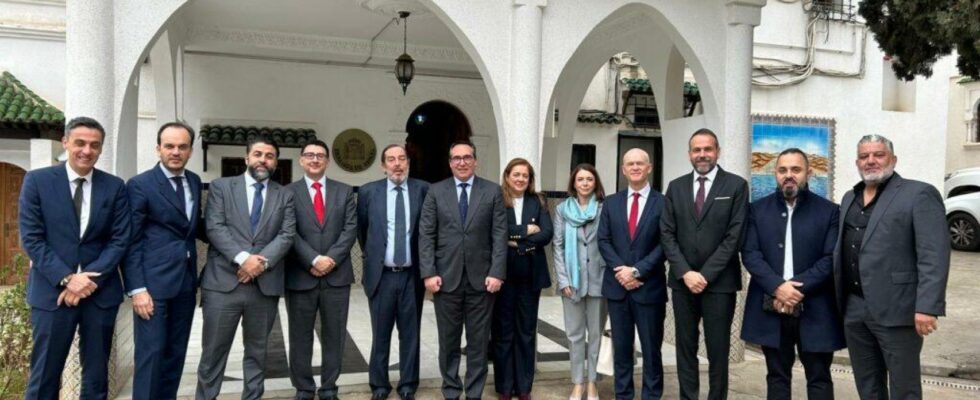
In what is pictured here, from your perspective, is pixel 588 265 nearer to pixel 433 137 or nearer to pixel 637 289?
pixel 637 289

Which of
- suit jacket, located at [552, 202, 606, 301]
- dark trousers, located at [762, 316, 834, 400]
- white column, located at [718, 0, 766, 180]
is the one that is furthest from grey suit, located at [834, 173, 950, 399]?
white column, located at [718, 0, 766, 180]

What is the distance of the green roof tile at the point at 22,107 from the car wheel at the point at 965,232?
16.8 metres

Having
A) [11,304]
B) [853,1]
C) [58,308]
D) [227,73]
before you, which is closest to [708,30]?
[58,308]

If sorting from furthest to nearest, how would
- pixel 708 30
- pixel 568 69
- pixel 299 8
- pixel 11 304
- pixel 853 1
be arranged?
1. pixel 853 1
2. pixel 568 69
3. pixel 299 8
4. pixel 708 30
5. pixel 11 304

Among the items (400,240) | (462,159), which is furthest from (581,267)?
(400,240)

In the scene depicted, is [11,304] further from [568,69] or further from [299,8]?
[568,69]

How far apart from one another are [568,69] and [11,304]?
24.5 ft

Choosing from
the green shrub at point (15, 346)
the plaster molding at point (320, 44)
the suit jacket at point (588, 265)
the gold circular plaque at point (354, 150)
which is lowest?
the green shrub at point (15, 346)

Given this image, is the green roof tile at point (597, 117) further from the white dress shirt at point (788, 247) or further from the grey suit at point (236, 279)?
the grey suit at point (236, 279)

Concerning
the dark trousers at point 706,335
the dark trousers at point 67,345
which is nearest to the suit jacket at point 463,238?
the dark trousers at point 706,335

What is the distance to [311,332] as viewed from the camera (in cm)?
441

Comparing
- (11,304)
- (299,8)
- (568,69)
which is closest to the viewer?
(11,304)

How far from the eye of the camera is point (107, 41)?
15.1ft

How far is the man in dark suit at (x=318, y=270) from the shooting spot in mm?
4324
